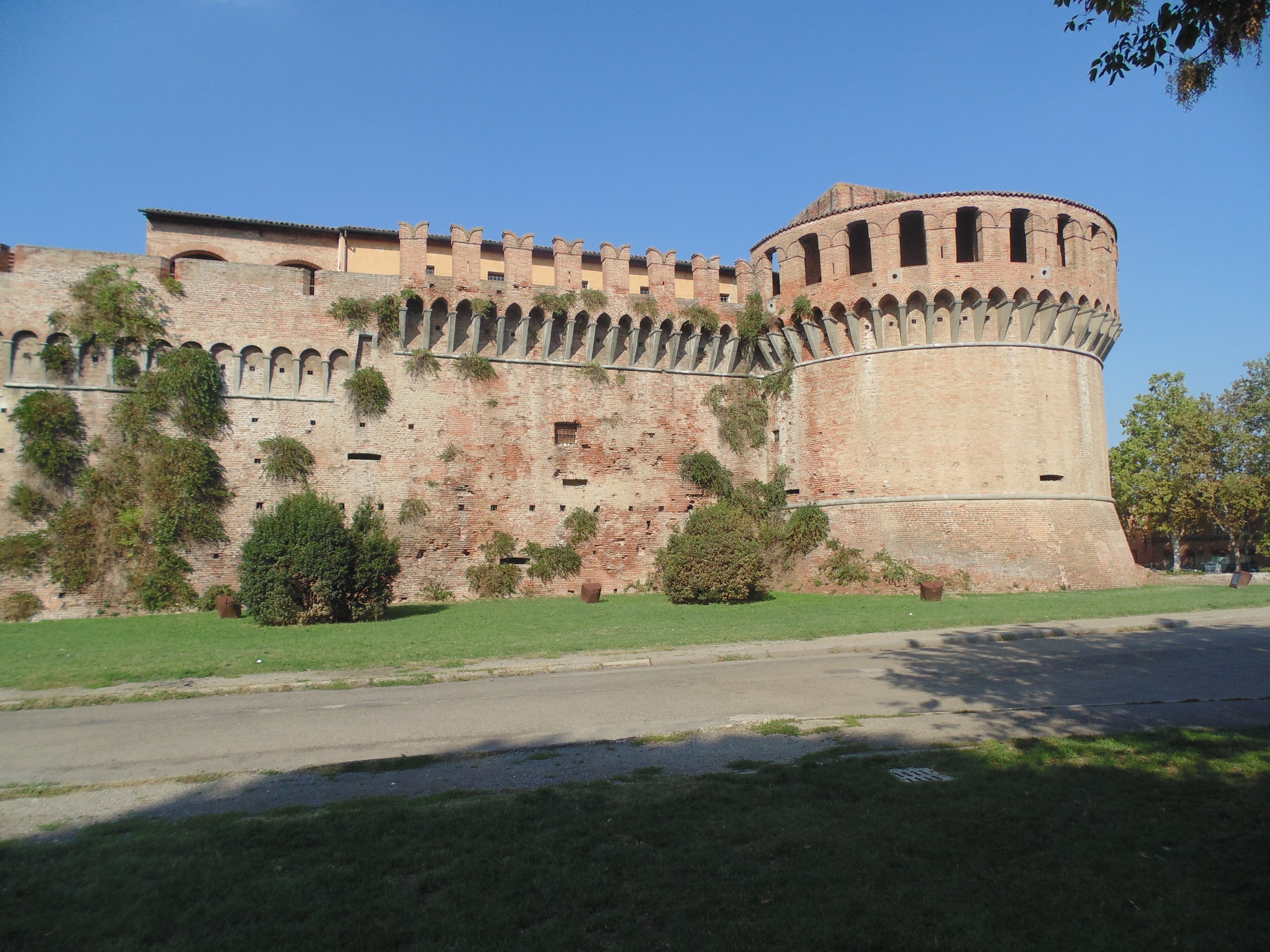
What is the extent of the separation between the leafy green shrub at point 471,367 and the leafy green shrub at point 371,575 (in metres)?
6.46

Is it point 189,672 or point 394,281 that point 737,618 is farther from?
point 394,281

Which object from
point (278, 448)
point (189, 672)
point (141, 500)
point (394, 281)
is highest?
point (394, 281)

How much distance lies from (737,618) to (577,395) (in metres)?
10.6

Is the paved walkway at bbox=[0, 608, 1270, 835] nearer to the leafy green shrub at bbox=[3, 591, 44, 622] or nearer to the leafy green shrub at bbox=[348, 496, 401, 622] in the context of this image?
the leafy green shrub at bbox=[348, 496, 401, 622]

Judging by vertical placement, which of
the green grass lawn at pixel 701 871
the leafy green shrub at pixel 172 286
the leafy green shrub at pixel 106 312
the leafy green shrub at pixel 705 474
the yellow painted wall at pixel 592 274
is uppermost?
the yellow painted wall at pixel 592 274

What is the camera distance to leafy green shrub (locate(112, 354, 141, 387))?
66.8ft

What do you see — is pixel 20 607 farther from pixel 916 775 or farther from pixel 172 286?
pixel 916 775

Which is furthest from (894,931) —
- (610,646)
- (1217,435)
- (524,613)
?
(1217,435)

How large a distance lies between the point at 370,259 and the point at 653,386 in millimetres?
10531

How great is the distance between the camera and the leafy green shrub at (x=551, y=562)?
23.5 metres

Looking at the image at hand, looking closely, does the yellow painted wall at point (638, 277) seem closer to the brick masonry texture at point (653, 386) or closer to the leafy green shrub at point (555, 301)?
the brick masonry texture at point (653, 386)

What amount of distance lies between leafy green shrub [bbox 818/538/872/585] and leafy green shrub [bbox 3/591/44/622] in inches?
Result: 833

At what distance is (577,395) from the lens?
24766 millimetres

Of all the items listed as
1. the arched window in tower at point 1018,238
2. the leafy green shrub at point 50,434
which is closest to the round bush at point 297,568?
the leafy green shrub at point 50,434
